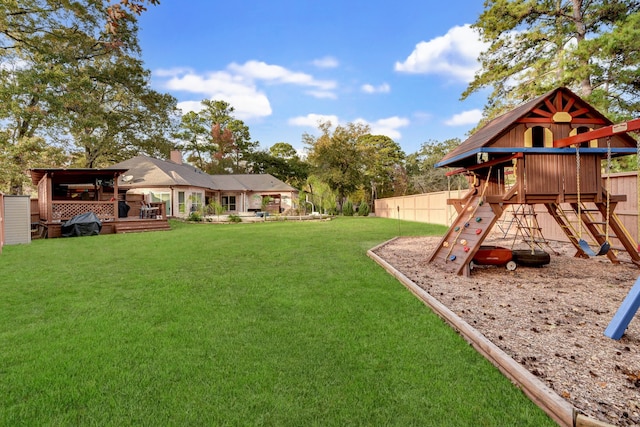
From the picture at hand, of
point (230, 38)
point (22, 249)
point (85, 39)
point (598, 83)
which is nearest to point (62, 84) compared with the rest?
point (85, 39)

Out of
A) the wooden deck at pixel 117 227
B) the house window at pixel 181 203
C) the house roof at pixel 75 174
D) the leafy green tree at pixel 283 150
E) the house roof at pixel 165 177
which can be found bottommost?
the wooden deck at pixel 117 227

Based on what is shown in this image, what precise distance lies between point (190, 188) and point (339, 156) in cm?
1592

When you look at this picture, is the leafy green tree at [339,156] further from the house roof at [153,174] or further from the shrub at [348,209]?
the house roof at [153,174]

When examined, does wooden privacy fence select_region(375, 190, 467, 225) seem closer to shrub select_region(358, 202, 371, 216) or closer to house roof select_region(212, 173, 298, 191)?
shrub select_region(358, 202, 371, 216)

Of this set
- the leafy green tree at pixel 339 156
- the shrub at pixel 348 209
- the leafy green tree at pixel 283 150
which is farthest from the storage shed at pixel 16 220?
the leafy green tree at pixel 283 150

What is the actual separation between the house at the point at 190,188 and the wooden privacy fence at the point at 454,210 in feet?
29.9

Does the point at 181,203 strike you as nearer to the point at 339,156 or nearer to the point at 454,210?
the point at 339,156

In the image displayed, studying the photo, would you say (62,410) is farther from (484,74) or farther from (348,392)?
(484,74)

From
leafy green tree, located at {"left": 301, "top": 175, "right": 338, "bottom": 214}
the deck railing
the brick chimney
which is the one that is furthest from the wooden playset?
the brick chimney

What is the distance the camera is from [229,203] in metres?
30.6

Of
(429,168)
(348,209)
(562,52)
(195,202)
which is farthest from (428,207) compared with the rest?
(429,168)

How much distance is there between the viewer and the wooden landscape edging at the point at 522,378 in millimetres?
Result: 1931

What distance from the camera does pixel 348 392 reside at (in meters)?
2.35

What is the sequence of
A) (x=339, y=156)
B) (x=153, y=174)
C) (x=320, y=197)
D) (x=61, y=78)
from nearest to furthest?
(x=61, y=78) → (x=153, y=174) → (x=320, y=197) → (x=339, y=156)
